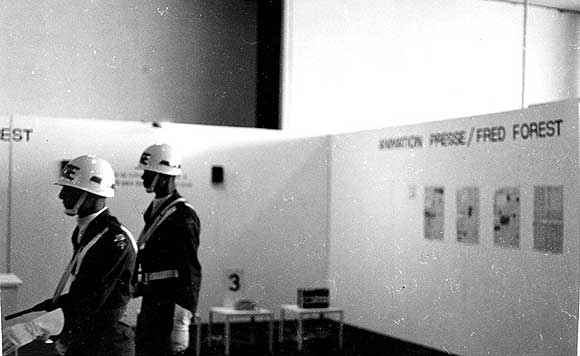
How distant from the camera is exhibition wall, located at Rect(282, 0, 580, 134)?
4145mm

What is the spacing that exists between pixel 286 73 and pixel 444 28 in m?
0.95

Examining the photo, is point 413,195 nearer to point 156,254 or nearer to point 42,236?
point 156,254

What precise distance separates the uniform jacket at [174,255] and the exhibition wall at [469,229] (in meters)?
0.86

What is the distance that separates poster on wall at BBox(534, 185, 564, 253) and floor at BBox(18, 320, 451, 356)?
0.86m

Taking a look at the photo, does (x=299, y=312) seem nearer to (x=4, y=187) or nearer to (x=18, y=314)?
(x=18, y=314)

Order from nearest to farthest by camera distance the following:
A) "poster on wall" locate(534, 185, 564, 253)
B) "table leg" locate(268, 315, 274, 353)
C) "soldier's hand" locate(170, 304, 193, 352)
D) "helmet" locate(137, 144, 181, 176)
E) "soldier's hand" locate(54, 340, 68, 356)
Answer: "soldier's hand" locate(54, 340, 68, 356)
"soldier's hand" locate(170, 304, 193, 352)
"helmet" locate(137, 144, 181, 176)
"table leg" locate(268, 315, 274, 353)
"poster on wall" locate(534, 185, 564, 253)

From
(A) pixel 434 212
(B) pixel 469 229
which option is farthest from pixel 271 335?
(B) pixel 469 229

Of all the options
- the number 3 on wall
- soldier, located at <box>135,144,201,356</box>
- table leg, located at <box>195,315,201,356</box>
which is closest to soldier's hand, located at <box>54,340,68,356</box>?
soldier, located at <box>135,144,201,356</box>

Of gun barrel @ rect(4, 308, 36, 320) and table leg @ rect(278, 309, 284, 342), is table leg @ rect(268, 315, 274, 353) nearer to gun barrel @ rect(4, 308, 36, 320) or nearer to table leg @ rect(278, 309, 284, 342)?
table leg @ rect(278, 309, 284, 342)

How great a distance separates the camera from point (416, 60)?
4.29 meters

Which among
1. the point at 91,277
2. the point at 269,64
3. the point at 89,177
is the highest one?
the point at 269,64

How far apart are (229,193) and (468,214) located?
1.76m

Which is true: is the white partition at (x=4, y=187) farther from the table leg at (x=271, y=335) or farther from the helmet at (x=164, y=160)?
the table leg at (x=271, y=335)

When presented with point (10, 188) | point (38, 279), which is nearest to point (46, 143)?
point (10, 188)
